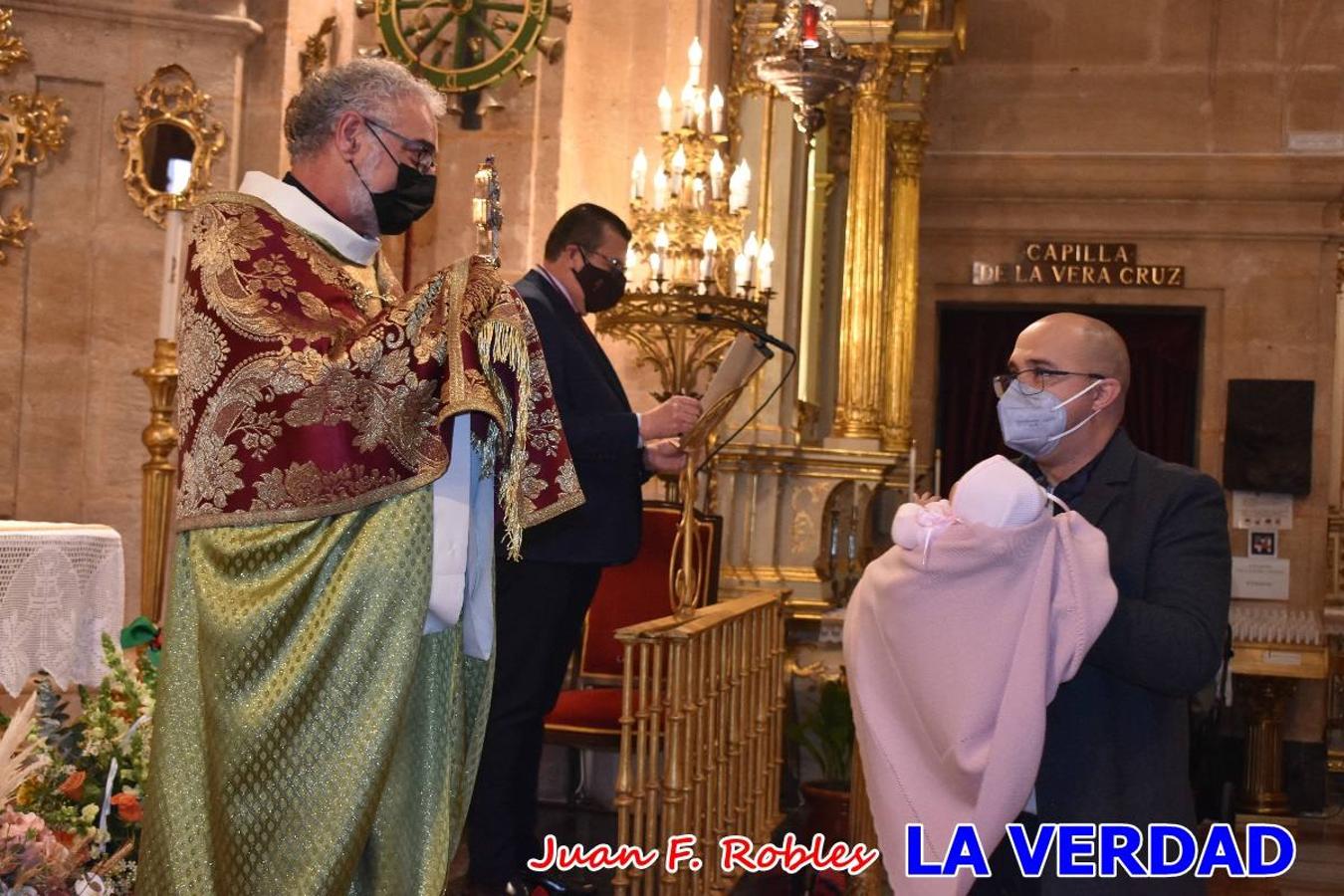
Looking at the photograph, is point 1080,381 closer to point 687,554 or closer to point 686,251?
point 687,554

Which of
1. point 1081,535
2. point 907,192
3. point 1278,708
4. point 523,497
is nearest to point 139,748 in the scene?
point 523,497

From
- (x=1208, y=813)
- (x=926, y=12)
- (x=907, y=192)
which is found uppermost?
(x=926, y=12)

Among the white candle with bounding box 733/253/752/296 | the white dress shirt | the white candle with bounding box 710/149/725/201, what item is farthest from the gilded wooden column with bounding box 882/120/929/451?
the white dress shirt

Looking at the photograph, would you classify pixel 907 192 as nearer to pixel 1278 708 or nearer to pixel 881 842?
pixel 1278 708

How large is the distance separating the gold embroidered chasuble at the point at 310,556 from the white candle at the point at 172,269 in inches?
67.8

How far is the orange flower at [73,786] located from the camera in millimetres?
3166

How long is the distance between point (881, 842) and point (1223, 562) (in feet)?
2.37

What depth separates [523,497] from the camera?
293 cm

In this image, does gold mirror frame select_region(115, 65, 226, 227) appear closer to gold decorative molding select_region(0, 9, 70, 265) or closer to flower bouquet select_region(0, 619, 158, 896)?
gold decorative molding select_region(0, 9, 70, 265)

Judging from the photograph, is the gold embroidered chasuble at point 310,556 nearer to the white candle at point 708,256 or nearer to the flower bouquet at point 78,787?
the flower bouquet at point 78,787

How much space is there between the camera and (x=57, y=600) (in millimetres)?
3783

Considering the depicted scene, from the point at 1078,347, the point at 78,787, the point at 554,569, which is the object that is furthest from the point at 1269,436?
the point at 78,787

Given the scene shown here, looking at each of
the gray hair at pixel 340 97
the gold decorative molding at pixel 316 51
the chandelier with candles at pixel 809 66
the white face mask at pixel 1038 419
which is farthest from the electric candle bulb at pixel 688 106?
the white face mask at pixel 1038 419

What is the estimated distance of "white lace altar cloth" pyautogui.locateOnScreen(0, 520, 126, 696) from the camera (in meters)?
3.69
